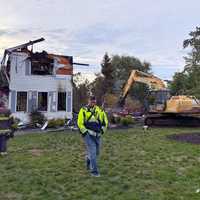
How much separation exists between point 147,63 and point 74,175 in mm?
65633

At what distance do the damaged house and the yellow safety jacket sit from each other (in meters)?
20.4

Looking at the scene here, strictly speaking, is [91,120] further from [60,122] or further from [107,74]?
[107,74]

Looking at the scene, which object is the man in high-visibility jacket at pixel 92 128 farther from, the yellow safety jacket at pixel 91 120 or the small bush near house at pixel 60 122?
the small bush near house at pixel 60 122

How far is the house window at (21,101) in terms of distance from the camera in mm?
31469

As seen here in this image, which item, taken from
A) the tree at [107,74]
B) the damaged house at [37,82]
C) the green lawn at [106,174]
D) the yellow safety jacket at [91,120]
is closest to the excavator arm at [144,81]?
the damaged house at [37,82]

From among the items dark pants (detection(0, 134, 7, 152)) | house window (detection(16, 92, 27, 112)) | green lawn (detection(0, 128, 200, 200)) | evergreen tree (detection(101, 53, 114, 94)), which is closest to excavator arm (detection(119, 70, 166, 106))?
house window (detection(16, 92, 27, 112))

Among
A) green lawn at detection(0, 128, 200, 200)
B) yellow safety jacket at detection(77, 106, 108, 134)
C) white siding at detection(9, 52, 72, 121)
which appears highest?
white siding at detection(9, 52, 72, 121)

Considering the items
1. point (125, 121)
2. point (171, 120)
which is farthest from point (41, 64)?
point (171, 120)

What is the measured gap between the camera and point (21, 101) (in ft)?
104

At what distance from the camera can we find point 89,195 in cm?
873

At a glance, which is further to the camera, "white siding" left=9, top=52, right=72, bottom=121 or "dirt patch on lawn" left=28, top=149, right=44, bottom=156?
"white siding" left=9, top=52, right=72, bottom=121

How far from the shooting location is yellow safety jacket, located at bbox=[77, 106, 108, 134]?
35.2ft

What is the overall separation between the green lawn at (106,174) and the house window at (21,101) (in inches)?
571

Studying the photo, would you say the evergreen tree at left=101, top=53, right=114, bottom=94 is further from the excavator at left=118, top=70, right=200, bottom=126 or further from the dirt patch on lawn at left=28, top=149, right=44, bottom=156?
the dirt patch on lawn at left=28, top=149, right=44, bottom=156
